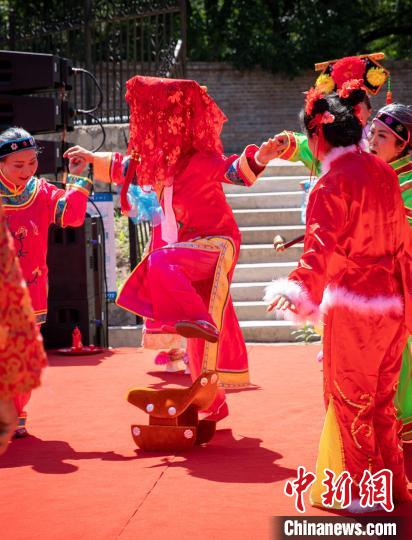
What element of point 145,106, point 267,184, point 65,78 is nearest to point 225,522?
point 145,106

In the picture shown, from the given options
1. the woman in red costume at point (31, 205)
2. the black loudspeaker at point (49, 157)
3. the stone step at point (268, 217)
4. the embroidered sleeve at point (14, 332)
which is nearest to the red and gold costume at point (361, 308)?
the embroidered sleeve at point (14, 332)

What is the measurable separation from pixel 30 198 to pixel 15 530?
2.33 metres

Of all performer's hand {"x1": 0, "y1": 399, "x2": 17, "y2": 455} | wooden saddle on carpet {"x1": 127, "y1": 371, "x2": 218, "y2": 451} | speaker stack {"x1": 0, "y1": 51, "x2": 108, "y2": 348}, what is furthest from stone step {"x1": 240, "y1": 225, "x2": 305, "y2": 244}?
performer's hand {"x1": 0, "y1": 399, "x2": 17, "y2": 455}

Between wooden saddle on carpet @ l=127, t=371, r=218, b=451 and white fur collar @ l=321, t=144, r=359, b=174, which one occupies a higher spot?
white fur collar @ l=321, t=144, r=359, b=174

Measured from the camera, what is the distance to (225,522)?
3869 mm

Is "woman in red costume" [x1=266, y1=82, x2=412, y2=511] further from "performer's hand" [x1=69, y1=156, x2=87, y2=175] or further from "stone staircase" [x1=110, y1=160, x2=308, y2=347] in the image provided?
"stone staircase" [x1=110, y1=160, x2=308, y2=347]

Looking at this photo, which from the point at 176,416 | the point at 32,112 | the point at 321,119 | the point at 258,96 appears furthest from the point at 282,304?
the point at 258,96

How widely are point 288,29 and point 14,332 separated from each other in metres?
16.9

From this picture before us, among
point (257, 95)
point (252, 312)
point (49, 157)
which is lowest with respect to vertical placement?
point (252, 312)

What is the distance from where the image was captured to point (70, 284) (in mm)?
9008

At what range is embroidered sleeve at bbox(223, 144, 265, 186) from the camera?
527 centimetres

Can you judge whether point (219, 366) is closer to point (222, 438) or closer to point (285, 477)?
point (222, 438)

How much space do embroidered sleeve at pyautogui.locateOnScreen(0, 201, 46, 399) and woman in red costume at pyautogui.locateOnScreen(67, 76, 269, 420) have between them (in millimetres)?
2390

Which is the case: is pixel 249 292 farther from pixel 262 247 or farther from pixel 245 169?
pixel 245 169
